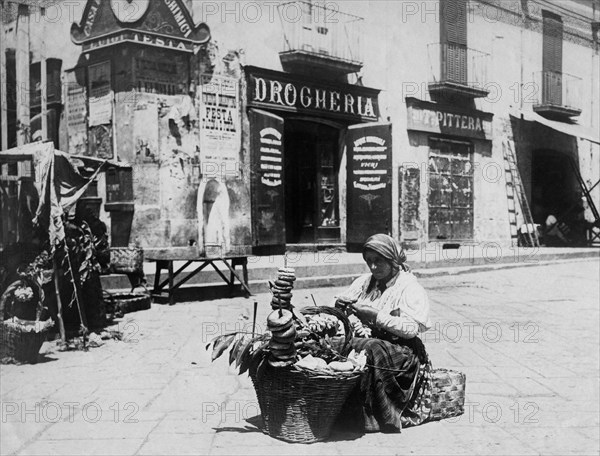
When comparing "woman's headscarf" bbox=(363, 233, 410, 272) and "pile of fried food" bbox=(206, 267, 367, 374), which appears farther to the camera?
"woman's headscarf" bbox=(363, 233, 410, 272)

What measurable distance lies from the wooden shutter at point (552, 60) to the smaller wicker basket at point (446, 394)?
16.3m

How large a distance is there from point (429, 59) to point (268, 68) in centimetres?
505

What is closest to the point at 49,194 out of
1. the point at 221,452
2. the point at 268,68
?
the point at 221,452

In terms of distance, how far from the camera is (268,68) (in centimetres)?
1345

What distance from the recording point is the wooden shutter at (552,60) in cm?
1843

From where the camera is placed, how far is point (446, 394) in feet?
13.7

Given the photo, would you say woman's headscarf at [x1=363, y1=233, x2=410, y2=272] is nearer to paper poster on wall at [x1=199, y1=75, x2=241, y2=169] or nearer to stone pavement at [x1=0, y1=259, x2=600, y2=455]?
stone pavement at [x1=0, y1=259, x2=600, y2=455]

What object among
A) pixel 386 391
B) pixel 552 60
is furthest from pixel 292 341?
pixel 552 60

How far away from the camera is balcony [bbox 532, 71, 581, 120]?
18891 mm

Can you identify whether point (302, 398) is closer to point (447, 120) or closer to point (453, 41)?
point (447, 120)

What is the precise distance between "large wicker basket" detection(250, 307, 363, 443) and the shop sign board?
43.9 feet

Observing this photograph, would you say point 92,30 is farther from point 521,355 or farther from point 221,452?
point 221,452

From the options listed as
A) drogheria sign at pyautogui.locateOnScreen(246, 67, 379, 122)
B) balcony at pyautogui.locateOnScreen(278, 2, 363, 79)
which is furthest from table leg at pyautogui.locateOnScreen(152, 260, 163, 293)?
balcony at pyautogui.locateOnScreen(278, 2, 363, 79)

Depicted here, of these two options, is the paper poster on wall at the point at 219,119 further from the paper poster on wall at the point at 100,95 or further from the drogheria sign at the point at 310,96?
the paper poster on wall at the point at 100,95
